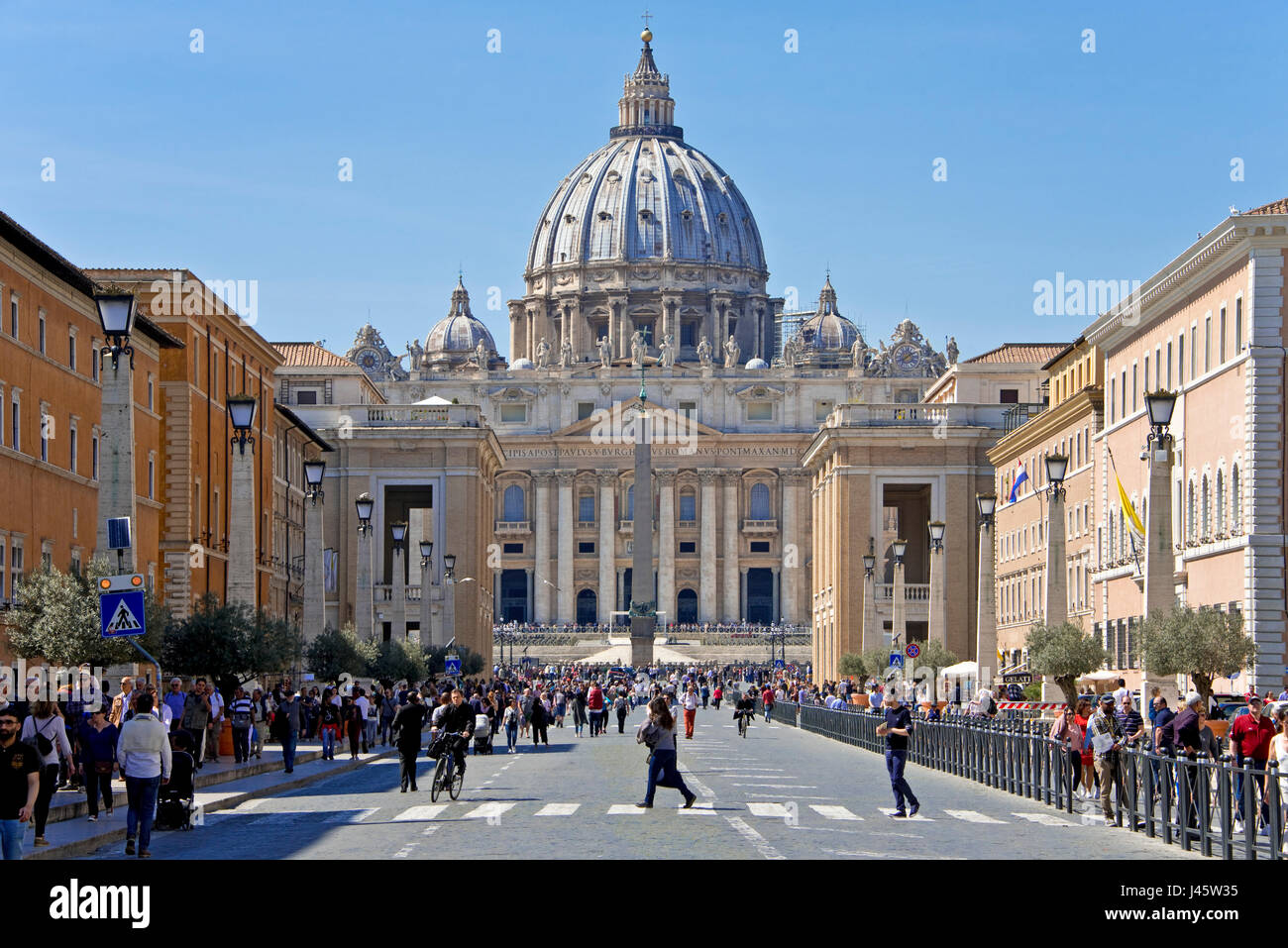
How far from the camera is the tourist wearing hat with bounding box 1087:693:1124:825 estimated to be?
2434cm

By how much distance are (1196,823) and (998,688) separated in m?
37.3

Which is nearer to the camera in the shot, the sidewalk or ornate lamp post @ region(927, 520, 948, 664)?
the sidewalk

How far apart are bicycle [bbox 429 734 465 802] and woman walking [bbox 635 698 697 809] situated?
2749mm

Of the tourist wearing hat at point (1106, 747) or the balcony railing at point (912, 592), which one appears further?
Answer: the balcony railing at point (912, 592)

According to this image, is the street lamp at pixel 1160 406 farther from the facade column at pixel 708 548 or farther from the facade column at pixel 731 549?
the facade column at pixel 731 549

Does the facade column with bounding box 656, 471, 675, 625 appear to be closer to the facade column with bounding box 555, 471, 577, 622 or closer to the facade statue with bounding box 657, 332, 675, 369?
the facade column with bounding box 555, 471, 577, 622

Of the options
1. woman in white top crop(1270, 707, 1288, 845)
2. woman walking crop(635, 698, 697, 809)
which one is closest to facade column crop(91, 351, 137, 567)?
woman walking crop(635, 698, 697, 809)

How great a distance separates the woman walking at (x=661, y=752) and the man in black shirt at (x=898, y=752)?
2.33m

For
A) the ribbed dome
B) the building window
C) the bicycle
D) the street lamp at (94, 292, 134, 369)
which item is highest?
the ribbed dome

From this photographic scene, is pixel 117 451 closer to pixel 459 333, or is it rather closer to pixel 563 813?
pixel 563 813

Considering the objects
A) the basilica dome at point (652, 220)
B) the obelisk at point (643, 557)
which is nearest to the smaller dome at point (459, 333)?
the basilica dome at point (652, 220)

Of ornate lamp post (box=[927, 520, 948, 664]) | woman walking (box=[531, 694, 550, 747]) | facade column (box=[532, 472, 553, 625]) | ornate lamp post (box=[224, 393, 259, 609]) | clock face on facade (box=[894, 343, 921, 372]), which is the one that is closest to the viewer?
ornate lamp post (box=[224, 393, 259, 609])

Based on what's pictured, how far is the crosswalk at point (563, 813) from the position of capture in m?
24.2
